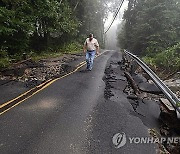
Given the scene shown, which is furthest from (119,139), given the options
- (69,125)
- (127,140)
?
(69,125)

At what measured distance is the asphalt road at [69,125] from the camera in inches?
163

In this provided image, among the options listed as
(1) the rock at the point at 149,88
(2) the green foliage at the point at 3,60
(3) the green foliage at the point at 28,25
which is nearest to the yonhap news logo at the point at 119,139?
(1) the rock at the point at 149,88

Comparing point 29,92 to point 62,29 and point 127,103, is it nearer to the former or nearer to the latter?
point 127,103

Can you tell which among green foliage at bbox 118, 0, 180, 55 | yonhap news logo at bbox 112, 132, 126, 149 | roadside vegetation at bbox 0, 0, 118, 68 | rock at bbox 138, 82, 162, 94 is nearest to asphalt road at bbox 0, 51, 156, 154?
yonhap news logo at bbox 112, 132, 126, 149

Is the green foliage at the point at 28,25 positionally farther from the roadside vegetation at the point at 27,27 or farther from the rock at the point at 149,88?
the rock at the point at 149,88

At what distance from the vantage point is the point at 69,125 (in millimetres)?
5070

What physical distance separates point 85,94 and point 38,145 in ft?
11.6

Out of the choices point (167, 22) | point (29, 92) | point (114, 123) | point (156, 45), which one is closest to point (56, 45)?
point (156, 45)

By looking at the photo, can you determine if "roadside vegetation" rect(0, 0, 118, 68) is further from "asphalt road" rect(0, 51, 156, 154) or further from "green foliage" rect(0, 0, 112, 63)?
"asphalt road" rect(0, 51, 156, 154)

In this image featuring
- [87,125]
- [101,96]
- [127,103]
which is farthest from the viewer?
[101,96]

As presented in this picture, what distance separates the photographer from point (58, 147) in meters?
4.12

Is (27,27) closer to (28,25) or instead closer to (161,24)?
(28,25)

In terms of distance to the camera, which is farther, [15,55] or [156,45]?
[156,45]

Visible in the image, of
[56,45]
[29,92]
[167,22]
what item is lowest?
[56,45]
